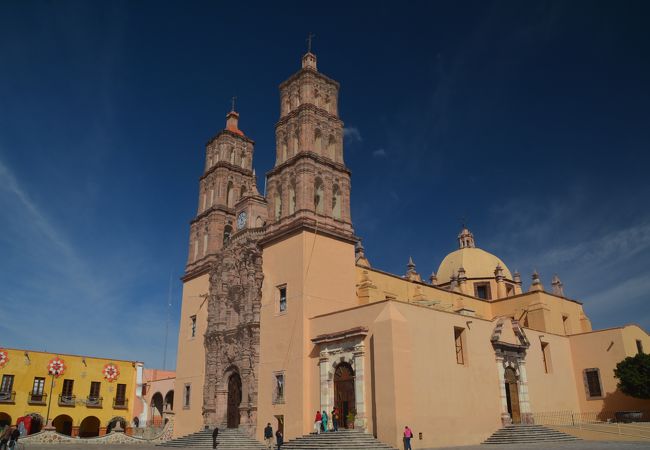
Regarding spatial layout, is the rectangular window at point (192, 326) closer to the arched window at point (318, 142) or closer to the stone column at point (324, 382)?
the stone column at point (324, 382)

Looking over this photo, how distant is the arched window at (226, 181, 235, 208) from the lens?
1492 inches

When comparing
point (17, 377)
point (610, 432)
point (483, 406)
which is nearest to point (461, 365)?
point (483, 406)

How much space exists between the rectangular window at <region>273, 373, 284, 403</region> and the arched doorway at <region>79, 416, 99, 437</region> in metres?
23.3

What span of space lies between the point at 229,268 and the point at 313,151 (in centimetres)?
879

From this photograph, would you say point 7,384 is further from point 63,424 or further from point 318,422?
point 318,422

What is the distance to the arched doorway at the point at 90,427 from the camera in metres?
42.5

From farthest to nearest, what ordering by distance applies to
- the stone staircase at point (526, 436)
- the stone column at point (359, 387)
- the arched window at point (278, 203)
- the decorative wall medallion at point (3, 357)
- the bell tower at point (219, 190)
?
1. the decorative wall medallion at point (3, 357)
2. the bell tower at point (219, 190)
3. the arched window at point (278, 203)
4. the stone staircase at point (526, 436)
5. the stone column at point (359, 387)

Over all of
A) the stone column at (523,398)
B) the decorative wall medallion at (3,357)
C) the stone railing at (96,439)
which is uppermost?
the decorative wall medallion at (3,357)

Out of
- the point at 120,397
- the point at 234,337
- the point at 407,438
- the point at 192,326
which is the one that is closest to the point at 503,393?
the point at 407,438

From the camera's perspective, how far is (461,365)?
25000 mm

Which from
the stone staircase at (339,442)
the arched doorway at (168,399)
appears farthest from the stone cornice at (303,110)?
the arched doorway at (168,399)

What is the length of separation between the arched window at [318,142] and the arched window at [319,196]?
81.2 inches

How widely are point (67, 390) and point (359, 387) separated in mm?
27600

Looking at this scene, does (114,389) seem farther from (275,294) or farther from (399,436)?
(399,436)
